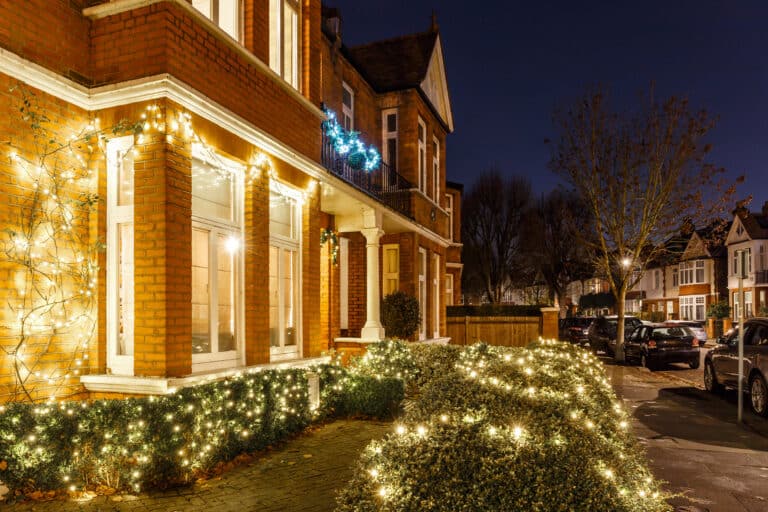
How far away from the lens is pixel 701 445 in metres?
7.83

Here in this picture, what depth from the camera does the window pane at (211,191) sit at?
21.0 ft

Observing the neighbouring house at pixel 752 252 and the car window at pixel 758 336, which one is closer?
the car window at pixel 758 336

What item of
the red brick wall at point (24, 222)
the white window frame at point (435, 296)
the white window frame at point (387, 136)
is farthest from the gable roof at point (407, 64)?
the red brick wall at point (24, 222)

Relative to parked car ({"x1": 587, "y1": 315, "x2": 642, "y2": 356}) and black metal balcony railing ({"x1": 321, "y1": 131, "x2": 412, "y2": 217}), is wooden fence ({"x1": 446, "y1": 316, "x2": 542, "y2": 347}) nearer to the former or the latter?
parked car ({"x1": 587, "y1": 315, "x2": 642, "y2": 356})

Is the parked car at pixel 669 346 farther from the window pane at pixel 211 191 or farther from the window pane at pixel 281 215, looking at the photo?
the window pane at pixel 211 191

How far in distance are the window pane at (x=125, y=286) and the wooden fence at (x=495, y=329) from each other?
16184 millimetres

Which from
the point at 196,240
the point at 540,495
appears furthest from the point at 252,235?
the point at 540,495

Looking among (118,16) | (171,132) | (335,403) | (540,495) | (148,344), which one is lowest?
(335,403)

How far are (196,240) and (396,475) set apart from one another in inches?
169

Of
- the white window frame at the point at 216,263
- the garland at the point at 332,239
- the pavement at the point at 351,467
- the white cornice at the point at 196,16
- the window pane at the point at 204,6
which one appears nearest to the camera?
the pavement at the point at 351,467

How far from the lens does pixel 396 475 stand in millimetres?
3080

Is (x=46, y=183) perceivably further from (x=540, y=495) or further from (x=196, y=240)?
(x=540, y=495)

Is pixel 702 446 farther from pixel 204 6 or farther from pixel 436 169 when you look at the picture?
pixel 436 169

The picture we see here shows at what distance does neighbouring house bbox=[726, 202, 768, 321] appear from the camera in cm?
4075
